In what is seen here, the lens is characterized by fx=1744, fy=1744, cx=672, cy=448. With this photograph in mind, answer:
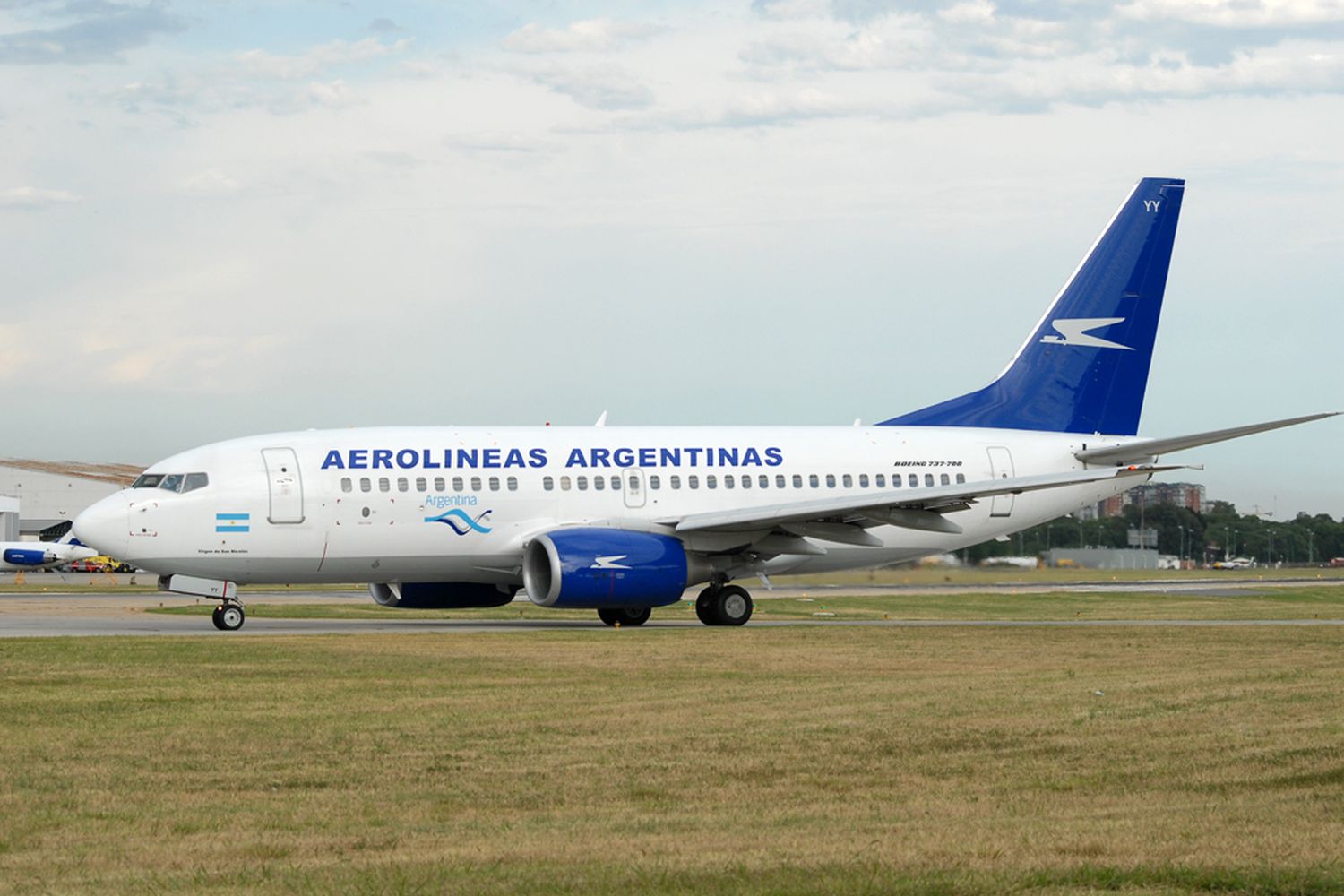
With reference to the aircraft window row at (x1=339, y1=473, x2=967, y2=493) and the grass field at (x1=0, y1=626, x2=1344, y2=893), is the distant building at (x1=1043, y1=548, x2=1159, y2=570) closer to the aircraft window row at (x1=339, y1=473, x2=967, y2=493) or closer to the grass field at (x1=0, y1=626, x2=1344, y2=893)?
the aircraft window row at (x1=339, y1=473, x2=967, y2=493)

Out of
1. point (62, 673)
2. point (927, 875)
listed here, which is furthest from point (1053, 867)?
point (62, 673)

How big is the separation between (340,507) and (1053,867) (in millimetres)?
22450

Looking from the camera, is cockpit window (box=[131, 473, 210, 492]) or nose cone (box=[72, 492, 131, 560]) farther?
cockpit window (box=[131, 473, 210, 492])

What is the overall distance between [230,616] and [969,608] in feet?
58.9

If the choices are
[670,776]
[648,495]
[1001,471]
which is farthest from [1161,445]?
[670,776]

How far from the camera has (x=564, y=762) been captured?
12.3 m

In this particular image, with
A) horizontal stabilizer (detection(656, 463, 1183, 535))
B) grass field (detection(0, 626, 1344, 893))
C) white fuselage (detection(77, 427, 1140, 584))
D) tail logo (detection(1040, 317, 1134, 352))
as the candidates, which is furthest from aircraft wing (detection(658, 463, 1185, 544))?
grass field (detection(0, 626, 1344, 893))

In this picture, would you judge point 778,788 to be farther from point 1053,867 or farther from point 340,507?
point 340,507

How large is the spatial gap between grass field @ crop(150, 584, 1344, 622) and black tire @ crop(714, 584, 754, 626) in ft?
13.0

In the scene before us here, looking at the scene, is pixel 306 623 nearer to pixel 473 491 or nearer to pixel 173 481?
pixel 173 481

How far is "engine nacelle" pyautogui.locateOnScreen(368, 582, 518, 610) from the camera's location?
1294 inches

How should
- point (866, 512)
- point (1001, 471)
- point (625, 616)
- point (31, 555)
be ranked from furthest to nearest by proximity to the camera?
point (31, 555), point (1001, 471), point (625, 616), point (866, 512)

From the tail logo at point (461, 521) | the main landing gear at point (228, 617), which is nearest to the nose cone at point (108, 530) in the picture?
the main landing gear at point (228, 617)

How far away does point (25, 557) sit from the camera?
2606 inches
